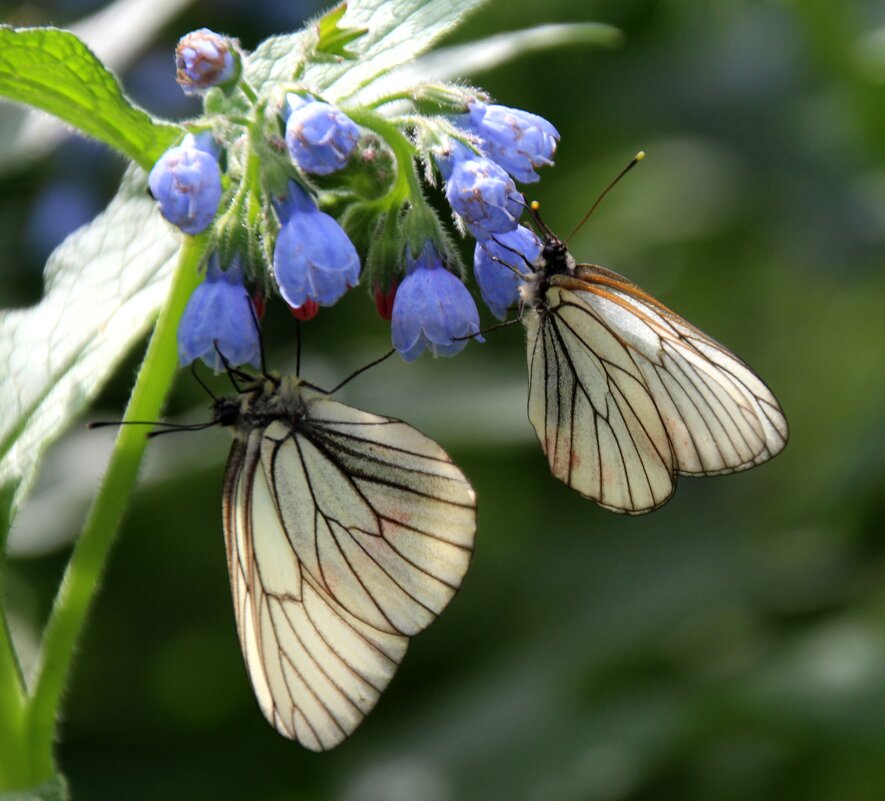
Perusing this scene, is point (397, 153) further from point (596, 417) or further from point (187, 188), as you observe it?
point (596, 417)

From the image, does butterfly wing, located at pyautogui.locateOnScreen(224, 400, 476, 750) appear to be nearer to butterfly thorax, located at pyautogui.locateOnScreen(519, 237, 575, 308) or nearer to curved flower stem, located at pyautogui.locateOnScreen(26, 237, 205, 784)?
curved flower stem, located at pyautogui.locateOnScreen(26, 237, 205, 784)

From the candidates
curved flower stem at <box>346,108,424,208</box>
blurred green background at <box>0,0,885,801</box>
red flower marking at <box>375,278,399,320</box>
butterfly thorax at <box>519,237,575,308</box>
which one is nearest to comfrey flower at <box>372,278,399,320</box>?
red flower marking at <box>375,278,399,320</box>

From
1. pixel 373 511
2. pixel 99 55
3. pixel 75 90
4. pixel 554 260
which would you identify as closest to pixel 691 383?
pixel 554 260

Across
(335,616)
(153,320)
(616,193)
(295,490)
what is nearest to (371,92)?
(153,320)

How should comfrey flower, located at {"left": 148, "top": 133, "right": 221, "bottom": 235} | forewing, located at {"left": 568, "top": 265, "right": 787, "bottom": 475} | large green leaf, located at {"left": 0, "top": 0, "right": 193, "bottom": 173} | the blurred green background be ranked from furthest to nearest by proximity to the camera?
1. the blurred green background
2. large green leaf, located at {"left": 0, "top": 0, "right": 193, "bottom": 173}
3. forewing, located at {"left": 568, "top": 265, "right": 787, "bottom": 475}
4. comfrey flower, located at {"left": 148, "top": 133, "right": 221, "bottom": 235}

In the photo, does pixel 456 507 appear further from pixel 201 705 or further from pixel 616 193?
pixel 616 193

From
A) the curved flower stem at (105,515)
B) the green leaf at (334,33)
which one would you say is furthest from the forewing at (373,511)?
the green leaf at (334,33)

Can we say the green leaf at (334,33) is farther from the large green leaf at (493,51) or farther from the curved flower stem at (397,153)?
the large green leaf at (493,51)
